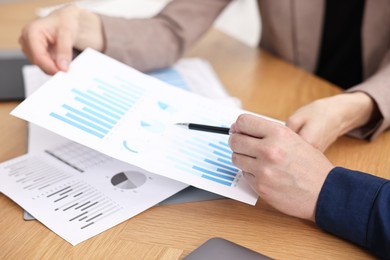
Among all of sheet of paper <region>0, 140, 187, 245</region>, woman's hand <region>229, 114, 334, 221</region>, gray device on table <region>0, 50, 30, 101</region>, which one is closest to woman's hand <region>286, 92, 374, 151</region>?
woman's hand <region>229, 114, 334, 221</region>

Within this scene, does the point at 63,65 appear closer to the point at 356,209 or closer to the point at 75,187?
the point at 75,187

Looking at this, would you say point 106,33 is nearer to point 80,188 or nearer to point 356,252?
point 80,188

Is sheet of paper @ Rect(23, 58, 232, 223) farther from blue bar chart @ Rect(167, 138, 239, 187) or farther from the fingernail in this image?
blue bar chart @ Rect(167, 138, 239, 187)

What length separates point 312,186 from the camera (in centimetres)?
68

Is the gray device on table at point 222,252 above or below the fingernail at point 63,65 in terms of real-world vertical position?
below

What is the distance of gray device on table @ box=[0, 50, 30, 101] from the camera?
1017 mm

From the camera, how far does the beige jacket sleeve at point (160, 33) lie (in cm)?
107

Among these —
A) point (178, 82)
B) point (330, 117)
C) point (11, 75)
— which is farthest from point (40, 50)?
point (330, 117)

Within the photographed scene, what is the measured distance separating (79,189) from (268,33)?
0.77 meters

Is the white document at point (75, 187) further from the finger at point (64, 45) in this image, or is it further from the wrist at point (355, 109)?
the wrist at point (355, 109)

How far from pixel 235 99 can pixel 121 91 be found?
0.93 ft

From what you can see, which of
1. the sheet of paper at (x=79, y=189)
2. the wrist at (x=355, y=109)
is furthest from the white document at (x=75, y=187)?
the wrist at (x=355, y=109)

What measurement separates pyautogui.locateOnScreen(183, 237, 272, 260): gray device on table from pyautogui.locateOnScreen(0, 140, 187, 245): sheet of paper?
4.7 inches

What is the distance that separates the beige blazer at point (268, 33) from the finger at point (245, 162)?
1.05ft
